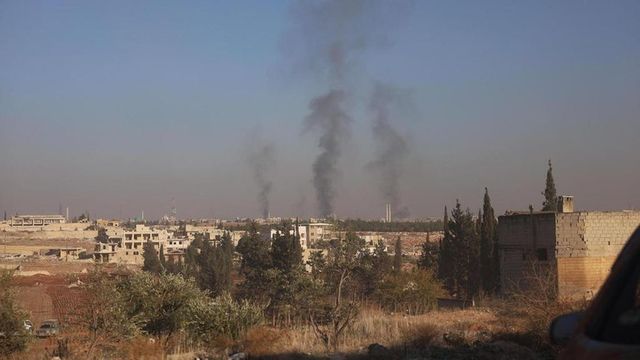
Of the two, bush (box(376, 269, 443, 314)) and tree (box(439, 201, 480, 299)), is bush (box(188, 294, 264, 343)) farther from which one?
tree (box(439, 201, 480, 299))

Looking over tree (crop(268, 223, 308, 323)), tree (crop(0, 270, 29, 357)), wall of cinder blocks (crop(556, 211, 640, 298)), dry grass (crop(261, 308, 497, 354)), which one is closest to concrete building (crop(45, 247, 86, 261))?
tree (crop(268, 223, 308, 323))

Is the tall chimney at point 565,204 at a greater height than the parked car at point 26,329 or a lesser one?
greater

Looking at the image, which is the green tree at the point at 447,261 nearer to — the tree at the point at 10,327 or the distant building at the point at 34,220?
the tree at the point at 10,327

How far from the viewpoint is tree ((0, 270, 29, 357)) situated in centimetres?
1496

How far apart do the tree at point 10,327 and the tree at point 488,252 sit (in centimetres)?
3641

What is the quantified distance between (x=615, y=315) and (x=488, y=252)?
1913 inches

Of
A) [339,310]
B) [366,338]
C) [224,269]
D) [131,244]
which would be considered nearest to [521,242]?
[366,338]

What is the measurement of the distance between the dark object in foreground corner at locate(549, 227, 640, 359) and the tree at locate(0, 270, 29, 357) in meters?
15.4

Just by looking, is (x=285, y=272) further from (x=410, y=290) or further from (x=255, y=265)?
(x=410, y=290)

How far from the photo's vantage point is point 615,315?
214cm

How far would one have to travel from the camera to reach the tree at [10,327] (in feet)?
49.1

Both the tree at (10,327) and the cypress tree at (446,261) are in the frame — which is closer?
the tree at (10,327)

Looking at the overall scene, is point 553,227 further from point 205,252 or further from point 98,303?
point 205,252

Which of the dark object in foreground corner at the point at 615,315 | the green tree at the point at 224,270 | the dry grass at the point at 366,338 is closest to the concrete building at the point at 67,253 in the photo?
the green tree at the point at 224,270
